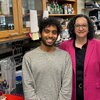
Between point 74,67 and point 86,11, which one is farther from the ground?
point 86,11

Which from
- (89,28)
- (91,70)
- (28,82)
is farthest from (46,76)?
(89,28)

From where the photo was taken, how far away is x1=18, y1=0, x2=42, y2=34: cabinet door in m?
1.55

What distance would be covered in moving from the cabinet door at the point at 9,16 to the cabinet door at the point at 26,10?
0.21 feet

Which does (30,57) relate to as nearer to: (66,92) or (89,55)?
(66,92)

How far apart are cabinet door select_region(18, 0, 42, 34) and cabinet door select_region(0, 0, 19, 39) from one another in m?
0.06

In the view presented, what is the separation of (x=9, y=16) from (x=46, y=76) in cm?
67

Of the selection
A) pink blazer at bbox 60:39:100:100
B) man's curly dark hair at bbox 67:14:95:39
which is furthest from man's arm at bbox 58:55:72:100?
man's curly dark hair at bbox 67:14:95:39

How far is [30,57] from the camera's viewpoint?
1.30 metres

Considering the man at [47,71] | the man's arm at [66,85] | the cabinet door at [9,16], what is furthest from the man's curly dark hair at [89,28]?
the cabinet door at [9,16]

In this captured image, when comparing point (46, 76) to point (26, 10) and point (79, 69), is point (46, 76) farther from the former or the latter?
point (26, 10)

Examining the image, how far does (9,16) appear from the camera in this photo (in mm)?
1478

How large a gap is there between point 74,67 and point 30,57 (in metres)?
0.47

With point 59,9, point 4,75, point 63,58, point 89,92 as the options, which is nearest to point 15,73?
point 4,75

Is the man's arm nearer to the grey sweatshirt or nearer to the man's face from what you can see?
the grey sweatshirt
